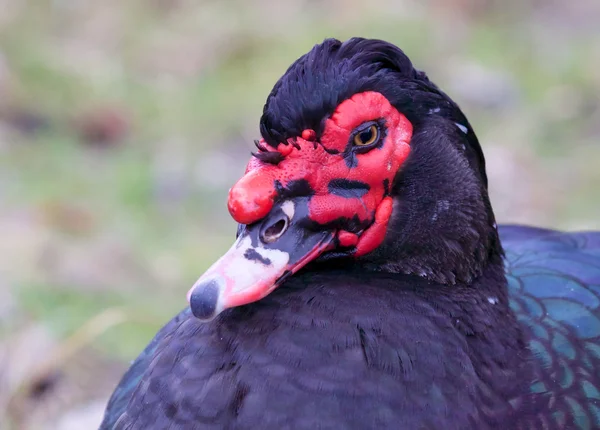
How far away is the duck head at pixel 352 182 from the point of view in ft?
7.20

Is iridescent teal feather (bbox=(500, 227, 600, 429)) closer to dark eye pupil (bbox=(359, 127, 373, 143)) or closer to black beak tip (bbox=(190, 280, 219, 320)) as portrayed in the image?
dark eye pupil (bbox=(359, 127, 373, 143))

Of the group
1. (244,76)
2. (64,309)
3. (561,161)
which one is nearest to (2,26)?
(244,76)

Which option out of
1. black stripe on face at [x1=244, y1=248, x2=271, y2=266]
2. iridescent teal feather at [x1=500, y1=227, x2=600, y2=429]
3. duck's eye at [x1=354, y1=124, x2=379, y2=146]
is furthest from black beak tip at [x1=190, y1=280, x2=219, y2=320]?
iridescent teal feather at [x1=500, y1=227, x2=600, y2=429]

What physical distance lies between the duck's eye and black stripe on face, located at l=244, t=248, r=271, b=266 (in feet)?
1.26

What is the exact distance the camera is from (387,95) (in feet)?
7.57

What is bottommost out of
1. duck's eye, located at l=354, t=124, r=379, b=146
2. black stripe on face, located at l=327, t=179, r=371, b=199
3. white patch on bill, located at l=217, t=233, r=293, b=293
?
white patch on bill, located at l=217, t=233, r=293, b=293

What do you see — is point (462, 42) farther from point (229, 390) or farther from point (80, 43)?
point (229, 390)

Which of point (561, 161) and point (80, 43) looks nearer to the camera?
point (561, 161)

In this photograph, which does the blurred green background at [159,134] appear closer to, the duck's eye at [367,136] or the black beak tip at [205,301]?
the black beak tip at [205,301]

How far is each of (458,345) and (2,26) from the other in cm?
657

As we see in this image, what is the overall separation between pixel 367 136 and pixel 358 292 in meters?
0.40

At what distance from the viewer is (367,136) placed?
2.31m

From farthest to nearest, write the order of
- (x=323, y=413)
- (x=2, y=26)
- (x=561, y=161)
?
(x=2, y=26) < (x=561, y=161) < (x=323, y=413)

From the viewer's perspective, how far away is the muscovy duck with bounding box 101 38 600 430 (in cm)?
213
